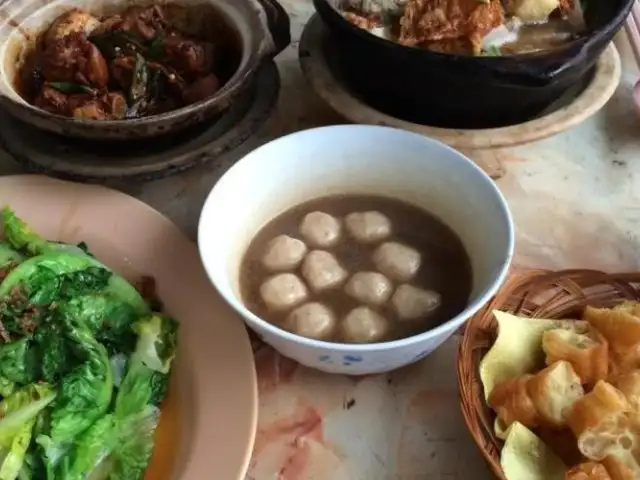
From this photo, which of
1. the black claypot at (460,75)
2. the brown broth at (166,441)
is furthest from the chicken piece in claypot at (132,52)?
the brown broth at (166,441)

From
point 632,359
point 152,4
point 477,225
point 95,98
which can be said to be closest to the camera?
point 632,359

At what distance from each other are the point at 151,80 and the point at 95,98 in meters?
0.08

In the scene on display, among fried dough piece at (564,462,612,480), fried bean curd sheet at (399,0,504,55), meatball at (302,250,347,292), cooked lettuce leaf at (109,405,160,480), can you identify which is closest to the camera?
fried dough piece at (564,462,612,480)

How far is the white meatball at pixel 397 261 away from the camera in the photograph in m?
0.88

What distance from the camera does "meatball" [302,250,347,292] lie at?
867 millimetres

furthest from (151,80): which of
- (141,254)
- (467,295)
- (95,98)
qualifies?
(467,295)

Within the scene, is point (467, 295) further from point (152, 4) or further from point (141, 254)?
point (152, 4)

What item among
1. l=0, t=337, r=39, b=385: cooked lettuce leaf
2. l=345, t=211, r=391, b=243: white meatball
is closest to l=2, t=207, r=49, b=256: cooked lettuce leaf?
l=0, t=337, r=39, b=385: cooked lettuce leaf

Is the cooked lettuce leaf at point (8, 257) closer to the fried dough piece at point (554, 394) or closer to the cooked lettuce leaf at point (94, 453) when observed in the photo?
the cooked lettuce leaf at point (94, 453)

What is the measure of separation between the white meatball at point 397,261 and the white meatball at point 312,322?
0.29 feet

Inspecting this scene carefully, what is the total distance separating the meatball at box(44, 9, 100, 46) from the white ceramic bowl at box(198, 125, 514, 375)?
0.36m

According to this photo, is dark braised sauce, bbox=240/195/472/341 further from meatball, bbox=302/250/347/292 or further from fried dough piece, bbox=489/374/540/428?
fried dough piece, bbox=489/374/540/428

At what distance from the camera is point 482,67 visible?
2.92 feet

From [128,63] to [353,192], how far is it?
0.36 m
